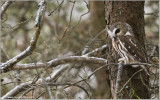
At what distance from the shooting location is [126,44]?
12.2 ft

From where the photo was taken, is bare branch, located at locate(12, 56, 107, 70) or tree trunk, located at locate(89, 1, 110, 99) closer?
bare branch, located at locate(12, 56, 107, 70)

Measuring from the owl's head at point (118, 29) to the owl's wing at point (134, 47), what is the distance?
0.24 ft

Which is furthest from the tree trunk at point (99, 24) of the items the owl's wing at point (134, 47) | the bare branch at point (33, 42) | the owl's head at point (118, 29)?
the bare branch at point (33, 42)

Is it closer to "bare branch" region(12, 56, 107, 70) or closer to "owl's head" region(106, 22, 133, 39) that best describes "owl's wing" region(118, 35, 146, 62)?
"owl's head" region(106, 22, 133, 39)

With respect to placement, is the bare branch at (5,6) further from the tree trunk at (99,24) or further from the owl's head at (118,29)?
the tree trunk at (99,24)

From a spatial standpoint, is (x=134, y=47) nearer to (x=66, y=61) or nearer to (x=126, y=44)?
(x=126, y=44)

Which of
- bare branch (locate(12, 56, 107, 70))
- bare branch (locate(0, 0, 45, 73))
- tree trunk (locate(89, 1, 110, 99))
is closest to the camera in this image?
bare branch (locate(0, 0, 45, 73))

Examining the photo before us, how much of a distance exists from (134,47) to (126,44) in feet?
0.39

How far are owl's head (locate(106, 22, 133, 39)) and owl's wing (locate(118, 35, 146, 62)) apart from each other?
73 millimetres

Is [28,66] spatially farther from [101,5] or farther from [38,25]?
[101,5]

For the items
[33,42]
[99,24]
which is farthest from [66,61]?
[99,24]

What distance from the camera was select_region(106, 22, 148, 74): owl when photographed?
366 cm

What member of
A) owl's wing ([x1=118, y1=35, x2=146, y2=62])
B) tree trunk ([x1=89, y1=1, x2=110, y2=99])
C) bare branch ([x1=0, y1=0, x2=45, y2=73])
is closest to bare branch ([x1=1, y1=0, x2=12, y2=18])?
bare branch ([x1=0, y1=0, x2=45, y2=73])

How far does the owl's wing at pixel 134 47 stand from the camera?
12.0 feet
